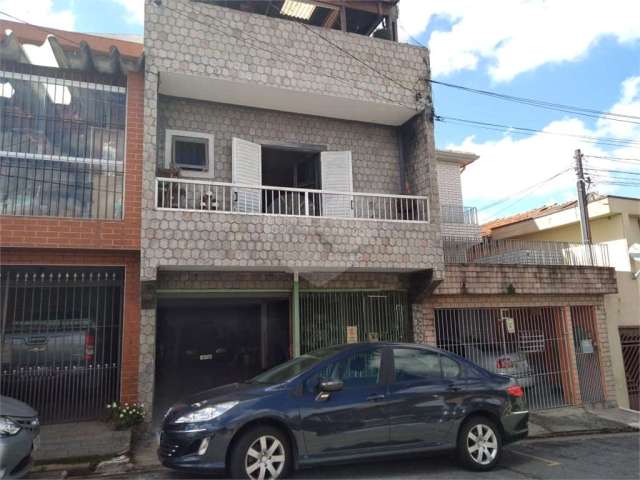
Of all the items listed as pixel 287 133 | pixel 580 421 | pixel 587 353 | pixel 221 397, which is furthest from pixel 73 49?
pixel 587 353

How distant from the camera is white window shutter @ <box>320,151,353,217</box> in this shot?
10109mm

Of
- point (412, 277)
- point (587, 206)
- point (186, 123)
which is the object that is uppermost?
point (186, 123)

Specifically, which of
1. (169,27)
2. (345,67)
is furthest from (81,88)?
(345,67)

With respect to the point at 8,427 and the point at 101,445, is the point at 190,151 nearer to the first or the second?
the point at 101,445

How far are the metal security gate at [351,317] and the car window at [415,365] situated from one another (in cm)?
367

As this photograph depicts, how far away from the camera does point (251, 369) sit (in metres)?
12.2

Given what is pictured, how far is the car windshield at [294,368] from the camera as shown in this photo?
18.7ft

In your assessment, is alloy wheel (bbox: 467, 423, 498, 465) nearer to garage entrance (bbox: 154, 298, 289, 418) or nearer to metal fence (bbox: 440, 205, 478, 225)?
garage entrance (bbox: 154, 298, 289, 418)

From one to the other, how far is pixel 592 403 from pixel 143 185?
1050cm

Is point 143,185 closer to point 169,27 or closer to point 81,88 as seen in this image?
point 81,88

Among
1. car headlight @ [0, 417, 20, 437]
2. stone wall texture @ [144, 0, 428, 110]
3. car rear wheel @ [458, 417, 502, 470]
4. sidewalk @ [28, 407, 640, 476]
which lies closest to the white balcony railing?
stone wall texture @ [144, 0, 428, 110]

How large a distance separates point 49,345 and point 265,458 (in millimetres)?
4572

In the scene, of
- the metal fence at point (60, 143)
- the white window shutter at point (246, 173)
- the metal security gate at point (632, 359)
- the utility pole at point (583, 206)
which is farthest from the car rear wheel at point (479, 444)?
the utility pole at point (583, 206)

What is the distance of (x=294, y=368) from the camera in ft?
19.4
